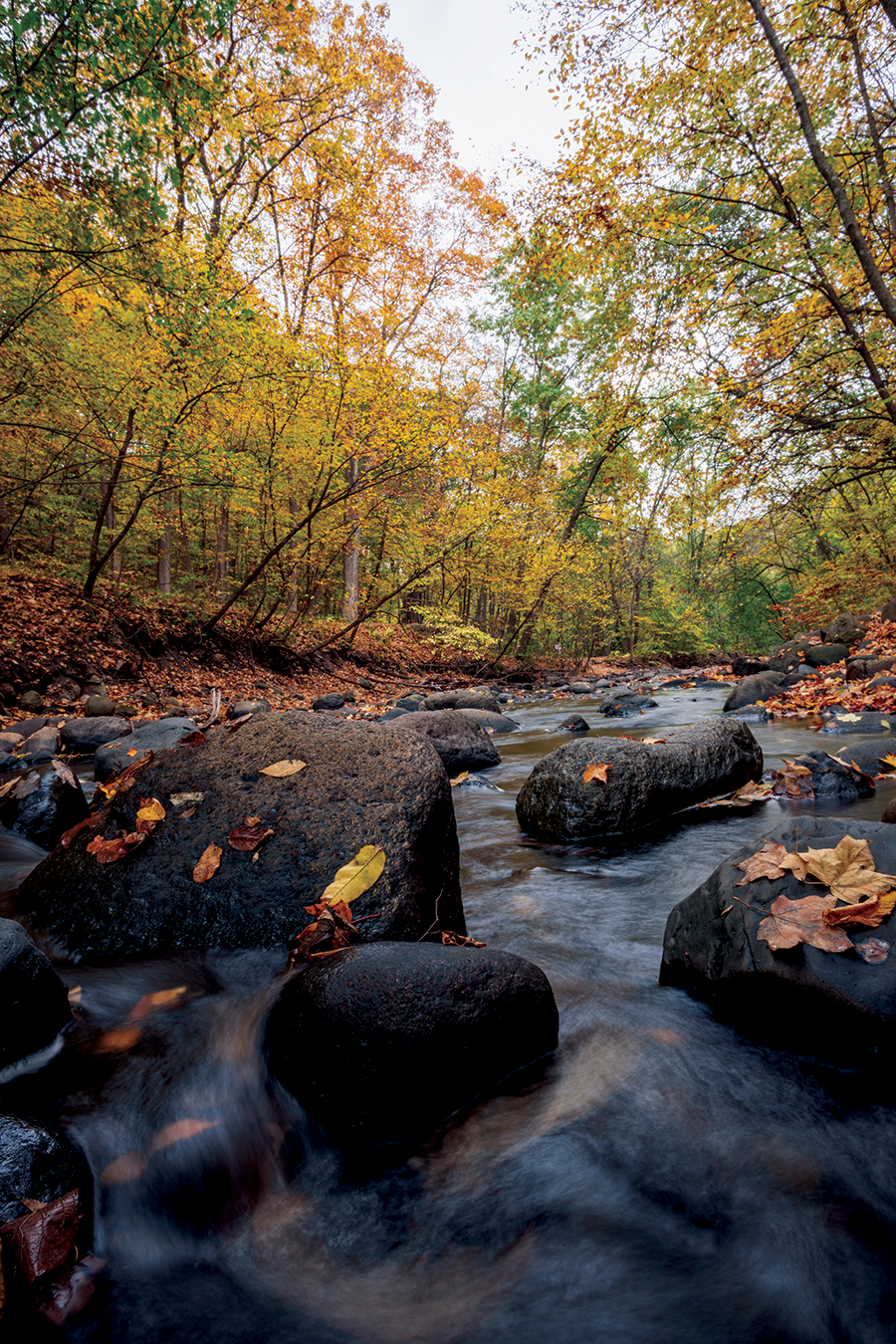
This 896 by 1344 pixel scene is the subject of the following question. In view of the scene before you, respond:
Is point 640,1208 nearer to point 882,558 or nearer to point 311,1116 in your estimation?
point 311,1116

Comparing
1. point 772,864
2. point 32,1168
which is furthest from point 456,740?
point 32,1168

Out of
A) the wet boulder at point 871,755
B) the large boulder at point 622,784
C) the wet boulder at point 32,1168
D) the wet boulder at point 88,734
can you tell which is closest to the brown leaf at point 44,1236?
the wet boulder at point 32,1168

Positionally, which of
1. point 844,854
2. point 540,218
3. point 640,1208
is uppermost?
point 540,218

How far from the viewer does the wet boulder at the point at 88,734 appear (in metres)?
6.83

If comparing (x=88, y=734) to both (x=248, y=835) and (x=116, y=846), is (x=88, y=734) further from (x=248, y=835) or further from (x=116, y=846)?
(x=248, y=835)

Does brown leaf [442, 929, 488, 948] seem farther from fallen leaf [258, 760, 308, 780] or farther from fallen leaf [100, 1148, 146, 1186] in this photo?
fallen leaf [100, 1148, 146, 1186]

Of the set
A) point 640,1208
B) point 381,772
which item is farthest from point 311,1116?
point 381,772

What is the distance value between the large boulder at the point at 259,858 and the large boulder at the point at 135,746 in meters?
2.49

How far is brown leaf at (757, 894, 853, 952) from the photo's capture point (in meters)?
1.88

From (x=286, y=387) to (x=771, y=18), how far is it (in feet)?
26.5

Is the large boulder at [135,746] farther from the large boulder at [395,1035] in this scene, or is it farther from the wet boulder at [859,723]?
the wet boulder at [859,723]

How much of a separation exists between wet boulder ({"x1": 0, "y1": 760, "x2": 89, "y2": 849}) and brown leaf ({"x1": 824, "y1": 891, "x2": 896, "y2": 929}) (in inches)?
170

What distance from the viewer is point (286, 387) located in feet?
32.5

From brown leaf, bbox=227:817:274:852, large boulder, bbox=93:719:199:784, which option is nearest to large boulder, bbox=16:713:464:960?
brown leaf, bbox=227:817:274:852
